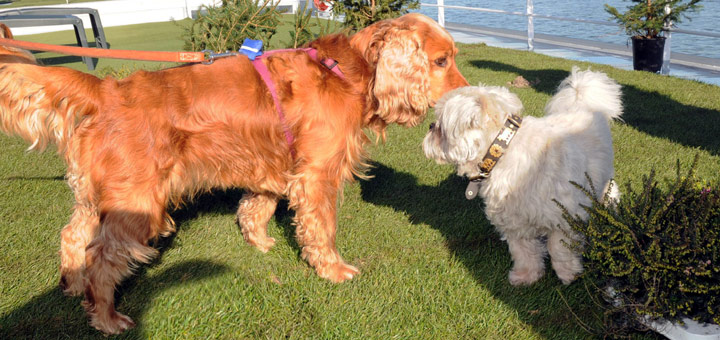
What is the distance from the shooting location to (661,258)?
2803 millimetres

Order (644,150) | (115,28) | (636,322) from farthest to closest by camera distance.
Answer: (115,28)
(644,150)
(636,322)

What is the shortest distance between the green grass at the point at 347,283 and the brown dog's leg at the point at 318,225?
126 millimetres

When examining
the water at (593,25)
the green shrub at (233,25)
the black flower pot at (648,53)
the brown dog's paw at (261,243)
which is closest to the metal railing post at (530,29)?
the water at (593,25)

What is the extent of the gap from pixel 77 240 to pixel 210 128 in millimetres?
1311

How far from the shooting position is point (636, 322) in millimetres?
2990

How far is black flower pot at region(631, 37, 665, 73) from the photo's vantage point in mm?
10353

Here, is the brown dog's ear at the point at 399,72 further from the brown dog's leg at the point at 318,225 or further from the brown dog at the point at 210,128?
the brown dog's leg at the point at 318,225

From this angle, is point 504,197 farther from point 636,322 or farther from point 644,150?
point 644,150

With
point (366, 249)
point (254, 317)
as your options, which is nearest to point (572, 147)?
point (366, 249)

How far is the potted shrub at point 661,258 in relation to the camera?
270cm

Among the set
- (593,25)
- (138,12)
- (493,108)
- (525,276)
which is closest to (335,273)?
(525,276)

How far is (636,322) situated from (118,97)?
333 centimetres

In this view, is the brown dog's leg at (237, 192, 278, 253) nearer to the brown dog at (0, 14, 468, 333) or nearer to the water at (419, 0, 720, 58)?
the brown dog at (0, 14, 468, 333)

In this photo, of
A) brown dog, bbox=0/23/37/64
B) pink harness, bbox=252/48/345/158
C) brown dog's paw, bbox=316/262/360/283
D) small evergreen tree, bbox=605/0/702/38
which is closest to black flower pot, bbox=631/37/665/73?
small evergreen tree, bbox=605/0/702/38
